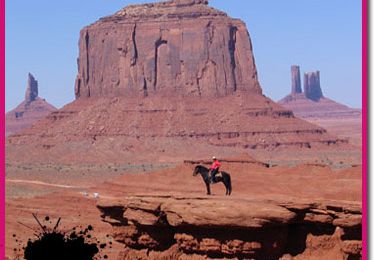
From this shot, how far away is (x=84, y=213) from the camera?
182 feet

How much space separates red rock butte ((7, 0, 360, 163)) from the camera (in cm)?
13075

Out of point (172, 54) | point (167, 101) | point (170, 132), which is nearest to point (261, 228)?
point (170, 132)

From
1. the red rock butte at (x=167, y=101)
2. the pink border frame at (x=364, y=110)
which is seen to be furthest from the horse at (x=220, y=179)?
the red rock butte at (x=167, y=101)

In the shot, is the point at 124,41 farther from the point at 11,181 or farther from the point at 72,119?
the point at 11,181

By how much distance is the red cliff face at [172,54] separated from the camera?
137m

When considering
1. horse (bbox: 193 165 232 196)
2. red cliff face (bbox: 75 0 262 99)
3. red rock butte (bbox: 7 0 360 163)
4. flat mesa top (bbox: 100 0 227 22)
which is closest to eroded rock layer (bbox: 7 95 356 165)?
red rock butte (bbox: 7 0 360 163)

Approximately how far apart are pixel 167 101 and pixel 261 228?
372 ft

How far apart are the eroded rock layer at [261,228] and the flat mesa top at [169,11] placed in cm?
11730

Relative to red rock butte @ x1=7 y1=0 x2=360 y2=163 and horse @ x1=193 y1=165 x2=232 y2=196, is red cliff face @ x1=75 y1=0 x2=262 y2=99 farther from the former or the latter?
horse @ x1=193 y1=165 x2=232 y2=196

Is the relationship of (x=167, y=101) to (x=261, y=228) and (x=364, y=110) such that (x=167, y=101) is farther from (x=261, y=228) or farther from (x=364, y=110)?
(x=364, y=110)

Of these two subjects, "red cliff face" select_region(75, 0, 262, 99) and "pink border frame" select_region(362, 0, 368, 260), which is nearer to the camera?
"pink border frame" select_region(362, 0, 368, 260)

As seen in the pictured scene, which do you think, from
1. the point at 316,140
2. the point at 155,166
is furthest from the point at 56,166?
the point at 316,140

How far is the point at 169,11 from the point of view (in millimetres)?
142125

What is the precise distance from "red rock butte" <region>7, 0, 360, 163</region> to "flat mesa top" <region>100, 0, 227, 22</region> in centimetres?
17
